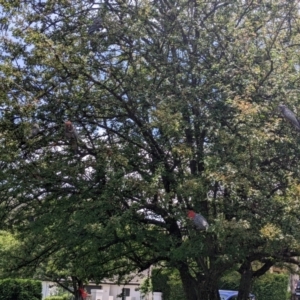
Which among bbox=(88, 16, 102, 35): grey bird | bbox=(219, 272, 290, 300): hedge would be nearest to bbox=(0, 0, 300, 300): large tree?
bbox=(88, 16, 102, 35): grey bird

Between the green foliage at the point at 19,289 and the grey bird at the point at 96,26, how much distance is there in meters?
18.0

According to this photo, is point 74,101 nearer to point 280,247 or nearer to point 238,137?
point 238,137

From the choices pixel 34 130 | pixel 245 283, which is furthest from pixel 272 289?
pixel 34 130

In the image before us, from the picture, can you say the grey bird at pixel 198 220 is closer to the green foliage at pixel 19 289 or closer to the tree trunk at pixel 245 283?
the tree trunk at pixel 245 283

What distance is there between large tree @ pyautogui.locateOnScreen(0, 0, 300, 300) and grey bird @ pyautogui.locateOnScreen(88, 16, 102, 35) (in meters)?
0.02

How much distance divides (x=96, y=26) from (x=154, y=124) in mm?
2500

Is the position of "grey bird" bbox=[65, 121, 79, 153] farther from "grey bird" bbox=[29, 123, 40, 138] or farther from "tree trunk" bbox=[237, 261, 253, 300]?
"tree trunk" bbox=[237, 261, 253, 300]

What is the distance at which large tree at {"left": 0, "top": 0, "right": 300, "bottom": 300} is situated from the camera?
920 cm

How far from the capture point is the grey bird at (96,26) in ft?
33.3

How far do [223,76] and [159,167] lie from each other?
7.61 ft

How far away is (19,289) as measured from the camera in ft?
82.9

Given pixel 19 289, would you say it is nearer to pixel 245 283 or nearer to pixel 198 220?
pixel 245 283

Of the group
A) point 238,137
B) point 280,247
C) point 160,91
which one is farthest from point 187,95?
point 280,247

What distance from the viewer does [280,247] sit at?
866 cm
